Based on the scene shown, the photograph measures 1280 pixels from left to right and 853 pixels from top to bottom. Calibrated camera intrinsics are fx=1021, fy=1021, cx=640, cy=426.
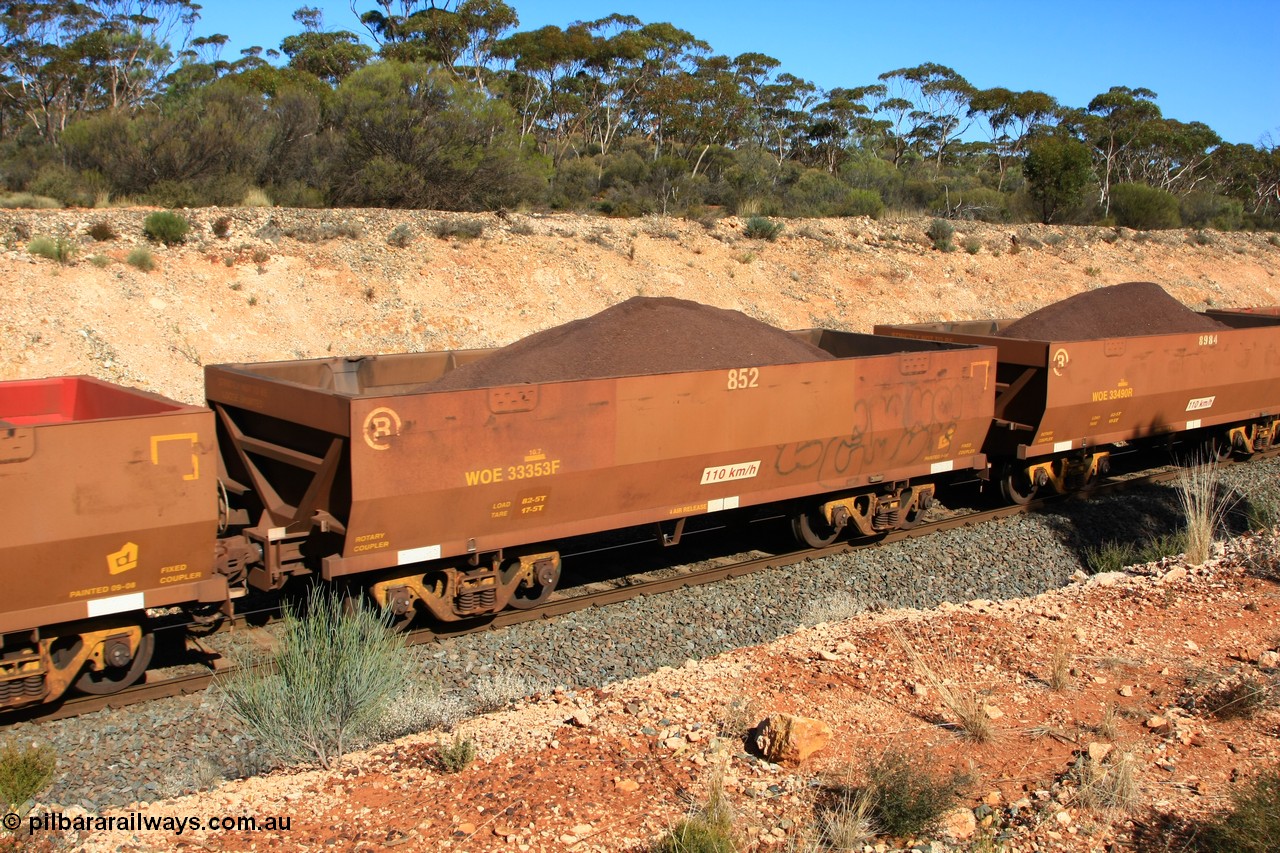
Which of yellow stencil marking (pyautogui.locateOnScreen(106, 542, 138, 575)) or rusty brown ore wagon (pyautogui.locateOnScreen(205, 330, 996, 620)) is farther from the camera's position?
rusty brown ore wagon (pyautogui.locateOnScreen(205, 330, 996, 620))

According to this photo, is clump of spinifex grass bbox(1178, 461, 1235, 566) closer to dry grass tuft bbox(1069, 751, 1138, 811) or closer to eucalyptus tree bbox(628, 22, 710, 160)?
dry grass tuft bbox(1069, 751, 1138, 811)

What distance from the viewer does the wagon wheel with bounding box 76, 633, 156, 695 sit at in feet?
24.8

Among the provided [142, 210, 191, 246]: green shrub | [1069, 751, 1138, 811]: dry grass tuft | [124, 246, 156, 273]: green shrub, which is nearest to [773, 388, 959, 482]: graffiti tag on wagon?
[1069, 751, 1138, 811]: dry grass tuft

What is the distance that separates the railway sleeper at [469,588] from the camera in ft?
27.9

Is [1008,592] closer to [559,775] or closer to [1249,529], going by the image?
[1249,529]

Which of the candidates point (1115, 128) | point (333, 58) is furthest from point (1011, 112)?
point (333, 58)

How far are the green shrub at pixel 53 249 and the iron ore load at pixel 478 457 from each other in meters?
12.2

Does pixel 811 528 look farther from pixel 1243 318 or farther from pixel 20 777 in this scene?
pixel 1243 318

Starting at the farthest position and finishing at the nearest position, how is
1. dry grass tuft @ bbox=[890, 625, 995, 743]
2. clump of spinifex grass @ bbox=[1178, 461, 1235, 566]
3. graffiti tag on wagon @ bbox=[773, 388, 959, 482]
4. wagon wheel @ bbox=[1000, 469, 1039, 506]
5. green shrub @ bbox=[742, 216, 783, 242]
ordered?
green shrub @ bbox=[742, 216, 783, 242]
wagon wheel @ bbox=[1000, 469, 1039, 506]
clump of spinifex grass @ bbox=[1178, 461, 1235, 566]
graffiti tag on wagon @ bbox=[773, 388, 959, 482]
dry grass tuft @ bbox=[890, 625, 995, 743]

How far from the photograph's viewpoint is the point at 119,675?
7777 mm

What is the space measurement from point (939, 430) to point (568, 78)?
47.2m

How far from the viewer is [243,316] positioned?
20.2 meters

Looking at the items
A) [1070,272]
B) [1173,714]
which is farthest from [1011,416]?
[1070,272]

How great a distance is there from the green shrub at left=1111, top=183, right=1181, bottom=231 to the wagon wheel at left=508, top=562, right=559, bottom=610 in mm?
44409
